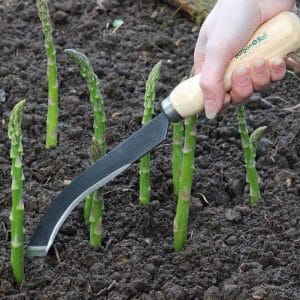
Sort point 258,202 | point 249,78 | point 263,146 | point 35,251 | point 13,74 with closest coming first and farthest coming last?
point 249,78 → point 35,251 → point 258,202 → point 263,146 → point 13,74

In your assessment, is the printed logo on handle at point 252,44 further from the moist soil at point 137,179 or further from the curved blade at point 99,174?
the moist soil at point 137,179

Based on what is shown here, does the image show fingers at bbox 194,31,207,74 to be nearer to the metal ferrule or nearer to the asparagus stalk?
the asparagus stalk

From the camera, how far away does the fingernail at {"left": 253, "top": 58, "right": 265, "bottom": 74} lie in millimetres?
2246

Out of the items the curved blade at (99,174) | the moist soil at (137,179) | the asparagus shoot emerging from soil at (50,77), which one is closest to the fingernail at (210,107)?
the curved blade at (99,174)

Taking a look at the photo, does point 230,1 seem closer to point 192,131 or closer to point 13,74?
point 192,131

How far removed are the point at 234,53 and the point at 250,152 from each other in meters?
0.44

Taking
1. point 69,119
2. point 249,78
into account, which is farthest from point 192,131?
point 69,119

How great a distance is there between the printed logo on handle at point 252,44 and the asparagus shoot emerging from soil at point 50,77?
0.79 m

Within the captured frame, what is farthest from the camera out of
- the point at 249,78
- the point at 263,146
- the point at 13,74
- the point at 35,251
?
the point at 13,74

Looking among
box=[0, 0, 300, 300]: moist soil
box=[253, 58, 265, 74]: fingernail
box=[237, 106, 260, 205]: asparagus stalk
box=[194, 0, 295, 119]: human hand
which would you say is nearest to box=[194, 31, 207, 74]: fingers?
box=[194, 0, 295, 119]: human hand

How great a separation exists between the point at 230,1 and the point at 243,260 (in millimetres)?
730

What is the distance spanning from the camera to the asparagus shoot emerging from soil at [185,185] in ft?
7.86

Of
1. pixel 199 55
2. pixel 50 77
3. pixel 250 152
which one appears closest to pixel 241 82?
pixel 199 55

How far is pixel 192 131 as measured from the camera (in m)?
2.40
